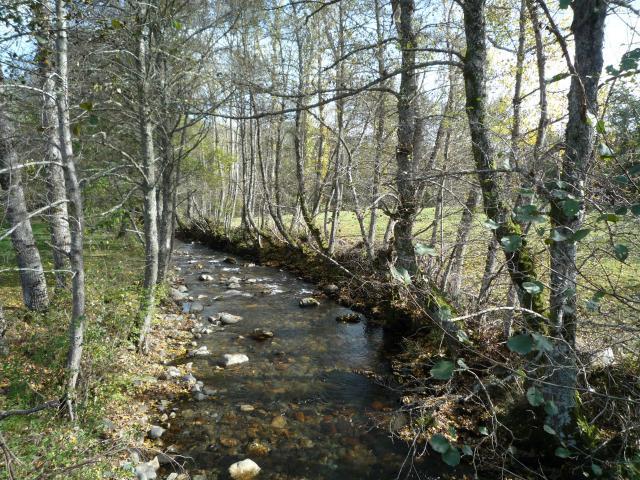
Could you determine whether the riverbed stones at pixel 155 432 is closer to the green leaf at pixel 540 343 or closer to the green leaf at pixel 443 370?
the green leaf at pixel 443 370

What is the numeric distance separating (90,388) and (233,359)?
9.41 ft

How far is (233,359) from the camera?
24.3 feet

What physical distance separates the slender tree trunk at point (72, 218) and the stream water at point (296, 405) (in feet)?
5.52

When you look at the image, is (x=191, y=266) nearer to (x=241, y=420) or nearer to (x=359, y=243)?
(x=359, y=243)

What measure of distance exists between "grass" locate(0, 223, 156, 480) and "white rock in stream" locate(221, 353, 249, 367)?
1.48 m

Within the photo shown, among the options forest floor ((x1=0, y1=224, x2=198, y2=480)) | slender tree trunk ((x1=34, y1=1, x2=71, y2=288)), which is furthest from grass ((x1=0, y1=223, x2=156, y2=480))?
slender tree trunk ((x1=34, y1=1, x2=71, y2=288))

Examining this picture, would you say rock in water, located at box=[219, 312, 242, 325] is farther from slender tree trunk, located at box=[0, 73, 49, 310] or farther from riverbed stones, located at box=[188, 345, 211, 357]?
slender tree trunk, located at box=[0, 73, 49, 310]

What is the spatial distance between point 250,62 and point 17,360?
11.6 meters

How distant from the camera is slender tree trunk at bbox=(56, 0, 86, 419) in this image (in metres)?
3.90

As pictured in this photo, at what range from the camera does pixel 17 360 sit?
181 inches

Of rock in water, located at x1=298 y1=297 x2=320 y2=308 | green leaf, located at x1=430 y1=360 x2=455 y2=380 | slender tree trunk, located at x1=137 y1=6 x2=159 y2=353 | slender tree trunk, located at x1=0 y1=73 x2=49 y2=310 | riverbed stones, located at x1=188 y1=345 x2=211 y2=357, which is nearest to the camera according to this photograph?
green leaf, located at x1=430 y1=360 x2=455 y2=380

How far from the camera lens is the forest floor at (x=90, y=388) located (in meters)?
3.49

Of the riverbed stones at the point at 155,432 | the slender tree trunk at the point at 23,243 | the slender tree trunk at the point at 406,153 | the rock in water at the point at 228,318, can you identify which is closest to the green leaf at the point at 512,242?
the slender tree trunk at the point at 406,153

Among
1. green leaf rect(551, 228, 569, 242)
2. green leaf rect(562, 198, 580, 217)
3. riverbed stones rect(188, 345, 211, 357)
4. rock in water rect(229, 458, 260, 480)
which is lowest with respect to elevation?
rock in water rect(229, 458, 260, 480)
